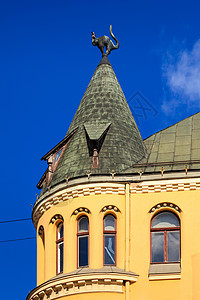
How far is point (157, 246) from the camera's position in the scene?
4262 centimetres

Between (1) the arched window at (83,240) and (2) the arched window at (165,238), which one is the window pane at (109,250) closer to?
(1) the arched window at (83,240)

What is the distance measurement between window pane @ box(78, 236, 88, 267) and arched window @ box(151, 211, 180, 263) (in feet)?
9.30

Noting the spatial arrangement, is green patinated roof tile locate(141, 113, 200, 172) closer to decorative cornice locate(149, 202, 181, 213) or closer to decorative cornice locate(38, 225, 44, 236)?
decorative cornice locate(149, 202, 181, 213)

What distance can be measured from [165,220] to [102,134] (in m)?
5.07

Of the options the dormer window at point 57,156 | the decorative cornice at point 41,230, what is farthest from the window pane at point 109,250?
the dormer window at point 57,156

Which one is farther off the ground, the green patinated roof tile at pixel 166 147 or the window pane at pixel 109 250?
the green patinated roof tile at pixel 166 147

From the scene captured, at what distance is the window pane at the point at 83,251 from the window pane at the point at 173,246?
3517 millimetres

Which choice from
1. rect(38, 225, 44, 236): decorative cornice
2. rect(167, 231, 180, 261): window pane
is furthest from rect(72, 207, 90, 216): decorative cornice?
rect(167, 231, 180, 261): window pane

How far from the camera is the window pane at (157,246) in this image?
42375 mm

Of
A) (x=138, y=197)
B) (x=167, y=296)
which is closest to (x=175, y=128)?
(x=138, y=197)

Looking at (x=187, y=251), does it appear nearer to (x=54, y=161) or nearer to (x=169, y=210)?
(x=169, y=210)

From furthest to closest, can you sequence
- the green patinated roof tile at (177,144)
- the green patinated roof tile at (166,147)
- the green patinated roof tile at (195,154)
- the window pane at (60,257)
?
1. the green patinated roof tile at (166,147)
2. the green patinated roof tile at (177,144)
3. the green patinated roof tile at (195,154)
4. the window pane at (60,257)

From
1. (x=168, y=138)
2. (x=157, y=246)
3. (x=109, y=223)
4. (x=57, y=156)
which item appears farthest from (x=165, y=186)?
(x=57, y=156)

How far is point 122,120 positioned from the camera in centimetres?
4656
